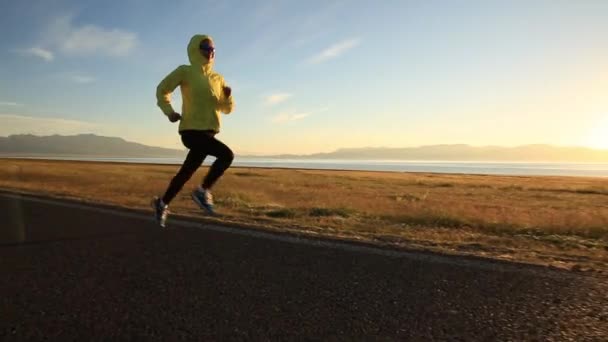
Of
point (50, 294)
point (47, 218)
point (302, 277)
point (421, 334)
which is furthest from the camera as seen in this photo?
point (47, 218)

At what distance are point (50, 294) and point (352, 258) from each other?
2319 millimetres

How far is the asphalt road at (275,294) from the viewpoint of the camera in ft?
7.11

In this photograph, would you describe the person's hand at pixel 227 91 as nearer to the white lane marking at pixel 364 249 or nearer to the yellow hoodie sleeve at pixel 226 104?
the yellow hoodie sleeve at pixel 226 104

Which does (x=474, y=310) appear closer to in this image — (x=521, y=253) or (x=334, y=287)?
(x=334, y=287)

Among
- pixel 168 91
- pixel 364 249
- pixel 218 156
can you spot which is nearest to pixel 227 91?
pixel 168 91

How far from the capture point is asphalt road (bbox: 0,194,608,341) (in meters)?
2.17

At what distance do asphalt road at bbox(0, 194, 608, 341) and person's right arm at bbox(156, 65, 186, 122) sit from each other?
1780 millimetres

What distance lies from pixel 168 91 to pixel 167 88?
0.13 ft

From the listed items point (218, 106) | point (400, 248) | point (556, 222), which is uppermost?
point (218, 106)

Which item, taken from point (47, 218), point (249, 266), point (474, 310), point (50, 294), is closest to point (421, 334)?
point (474, 310)

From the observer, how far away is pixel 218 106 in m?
5.80

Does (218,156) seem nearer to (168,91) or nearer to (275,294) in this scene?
(168,91)

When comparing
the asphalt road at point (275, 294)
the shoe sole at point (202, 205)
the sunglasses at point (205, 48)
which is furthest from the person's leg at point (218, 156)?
the asphalt road at point (275, 294)

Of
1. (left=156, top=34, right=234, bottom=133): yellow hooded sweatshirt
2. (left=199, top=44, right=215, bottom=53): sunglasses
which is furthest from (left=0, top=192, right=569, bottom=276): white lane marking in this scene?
(left=199, top=44, right=215, bottom=53): sunglasses
